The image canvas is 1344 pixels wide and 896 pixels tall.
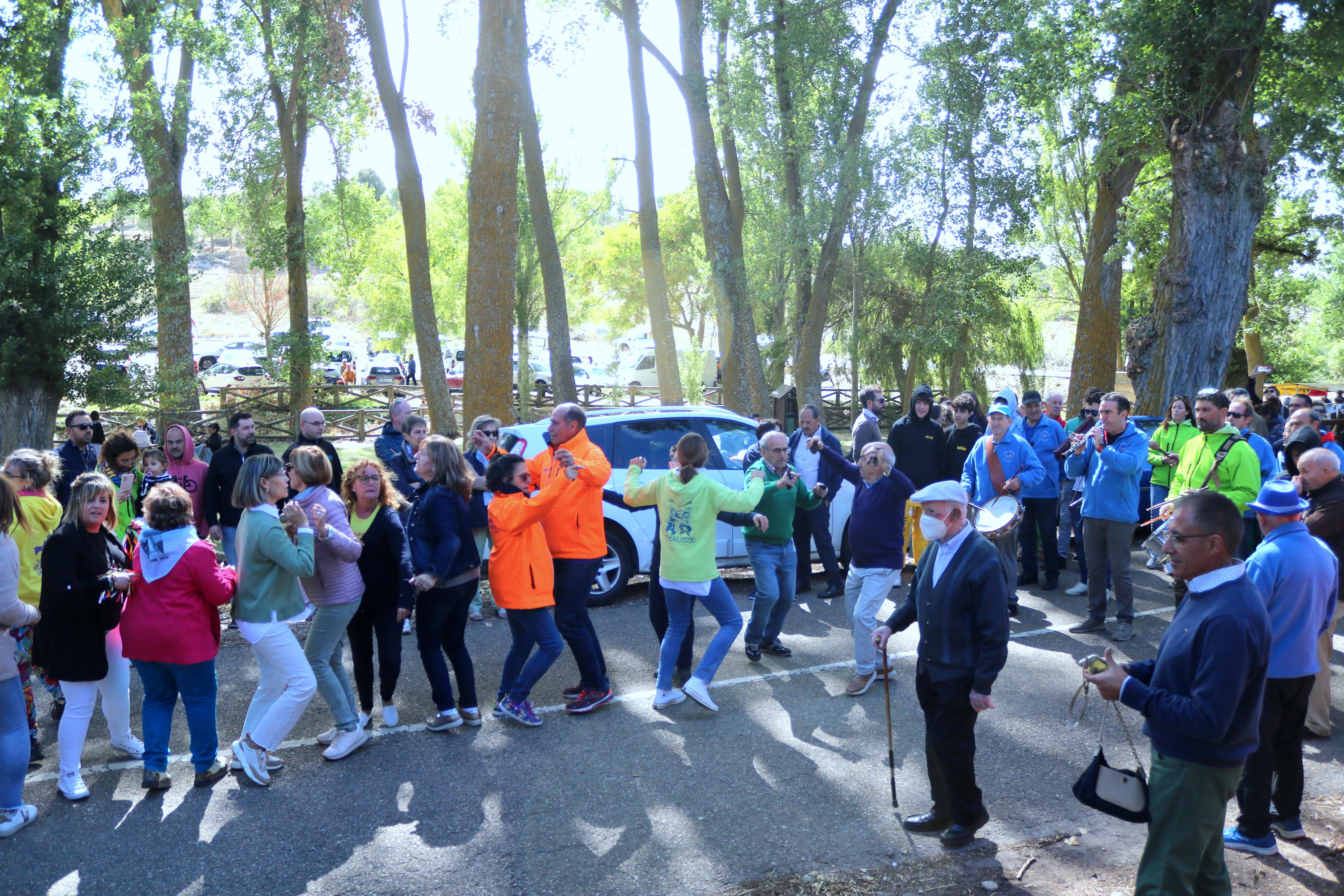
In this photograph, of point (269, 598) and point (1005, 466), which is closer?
point (269, 598)

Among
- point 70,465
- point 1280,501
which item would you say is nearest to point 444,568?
point 1280,501

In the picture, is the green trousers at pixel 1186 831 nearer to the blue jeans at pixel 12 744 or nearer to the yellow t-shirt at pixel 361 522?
the yellow t-shirt at pixel 361 522

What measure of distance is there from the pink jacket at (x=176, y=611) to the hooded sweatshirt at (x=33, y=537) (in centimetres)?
103

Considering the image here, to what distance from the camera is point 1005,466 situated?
853 centimetres

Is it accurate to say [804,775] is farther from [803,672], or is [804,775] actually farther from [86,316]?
[86,316]

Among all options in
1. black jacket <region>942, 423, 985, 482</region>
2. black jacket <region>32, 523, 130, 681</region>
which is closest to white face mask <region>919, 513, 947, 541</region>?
black jacket <region>32, 523, 130, 681</region>

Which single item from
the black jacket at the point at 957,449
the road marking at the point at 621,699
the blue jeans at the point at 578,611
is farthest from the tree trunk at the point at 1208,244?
the blue jeans at the point at 578,611

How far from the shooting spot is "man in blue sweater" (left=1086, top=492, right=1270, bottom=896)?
3.23 m

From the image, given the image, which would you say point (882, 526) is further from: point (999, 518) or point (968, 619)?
point (968, 619)

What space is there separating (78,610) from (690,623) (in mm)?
3432

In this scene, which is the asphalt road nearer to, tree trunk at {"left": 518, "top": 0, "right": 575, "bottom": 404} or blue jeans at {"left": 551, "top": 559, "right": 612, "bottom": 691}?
blue jeans at {"left": 551, "top": 559, "right": 612, "bottom": 691}

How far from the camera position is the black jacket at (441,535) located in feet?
18.7

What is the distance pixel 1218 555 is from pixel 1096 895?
167cm

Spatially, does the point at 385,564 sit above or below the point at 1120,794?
above
